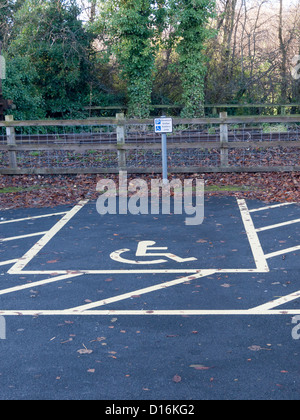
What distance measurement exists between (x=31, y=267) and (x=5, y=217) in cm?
322

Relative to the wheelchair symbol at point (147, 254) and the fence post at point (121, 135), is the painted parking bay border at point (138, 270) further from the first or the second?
the fence post at point (121, 135)

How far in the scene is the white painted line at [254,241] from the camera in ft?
22.8

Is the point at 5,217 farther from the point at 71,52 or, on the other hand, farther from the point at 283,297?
the point at 71,52

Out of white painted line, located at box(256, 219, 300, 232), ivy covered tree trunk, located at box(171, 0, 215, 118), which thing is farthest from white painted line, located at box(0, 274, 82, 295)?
ivy covered tree trunk, located at box(171, 0, 215, 118)

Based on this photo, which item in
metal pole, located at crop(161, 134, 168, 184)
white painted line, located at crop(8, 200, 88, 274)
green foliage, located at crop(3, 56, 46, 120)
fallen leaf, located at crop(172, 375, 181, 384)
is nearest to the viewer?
fallen leaf, located at crop(172, 375, 181, 384)

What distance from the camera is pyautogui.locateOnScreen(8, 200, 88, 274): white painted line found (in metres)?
7.12

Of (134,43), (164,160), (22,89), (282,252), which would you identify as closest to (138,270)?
(282,252)

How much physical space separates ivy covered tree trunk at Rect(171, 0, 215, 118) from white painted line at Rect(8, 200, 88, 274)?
16.2 meters

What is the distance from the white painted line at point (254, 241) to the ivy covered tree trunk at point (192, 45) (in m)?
16.2

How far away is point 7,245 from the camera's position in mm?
8172

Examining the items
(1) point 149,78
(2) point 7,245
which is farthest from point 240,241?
(1) point 149,78

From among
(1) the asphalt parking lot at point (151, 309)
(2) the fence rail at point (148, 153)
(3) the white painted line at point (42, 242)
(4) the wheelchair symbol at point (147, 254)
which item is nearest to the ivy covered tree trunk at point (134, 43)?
(2) the fence rail at point (148, 153)

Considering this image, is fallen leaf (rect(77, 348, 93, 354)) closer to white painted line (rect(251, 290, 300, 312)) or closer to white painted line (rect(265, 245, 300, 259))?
white painted line (rect(251, 290, 300, 312))

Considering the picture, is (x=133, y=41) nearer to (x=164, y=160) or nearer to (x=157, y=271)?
(x=164, y=160)
